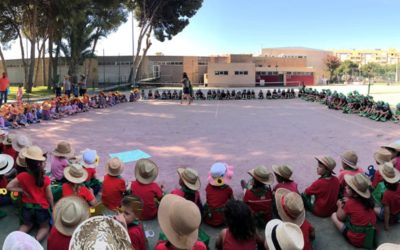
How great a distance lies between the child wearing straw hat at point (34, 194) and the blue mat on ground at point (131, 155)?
2952mm

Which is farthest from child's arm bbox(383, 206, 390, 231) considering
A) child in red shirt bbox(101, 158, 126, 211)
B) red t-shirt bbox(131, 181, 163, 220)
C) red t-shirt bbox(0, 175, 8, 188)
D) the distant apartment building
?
the distant apartment building

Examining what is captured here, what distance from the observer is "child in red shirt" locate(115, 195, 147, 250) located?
2.98 meters

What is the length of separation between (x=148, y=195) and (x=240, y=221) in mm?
1686

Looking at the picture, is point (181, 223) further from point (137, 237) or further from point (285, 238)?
point (137, 237)

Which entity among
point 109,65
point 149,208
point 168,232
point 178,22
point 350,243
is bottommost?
point 350,243

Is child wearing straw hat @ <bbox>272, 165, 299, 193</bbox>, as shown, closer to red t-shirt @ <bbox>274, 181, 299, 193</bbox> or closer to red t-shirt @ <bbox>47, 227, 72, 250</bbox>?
red t-shirt @ <bbox>274, 181, 299, 193</bbox>

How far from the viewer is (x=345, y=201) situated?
13.6 ft

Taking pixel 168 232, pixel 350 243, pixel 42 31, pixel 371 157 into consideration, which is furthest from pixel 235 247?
pixel 42 31

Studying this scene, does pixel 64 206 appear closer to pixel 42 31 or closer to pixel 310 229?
pixel 310 229

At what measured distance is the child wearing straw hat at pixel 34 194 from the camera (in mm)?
3990

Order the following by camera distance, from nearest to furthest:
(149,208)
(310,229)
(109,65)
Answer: (310,229) < (149,208) < (109,65)

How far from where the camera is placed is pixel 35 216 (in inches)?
160

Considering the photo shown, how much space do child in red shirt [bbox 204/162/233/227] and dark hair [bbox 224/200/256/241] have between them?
4.17 feet

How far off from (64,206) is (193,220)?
3.34ft
